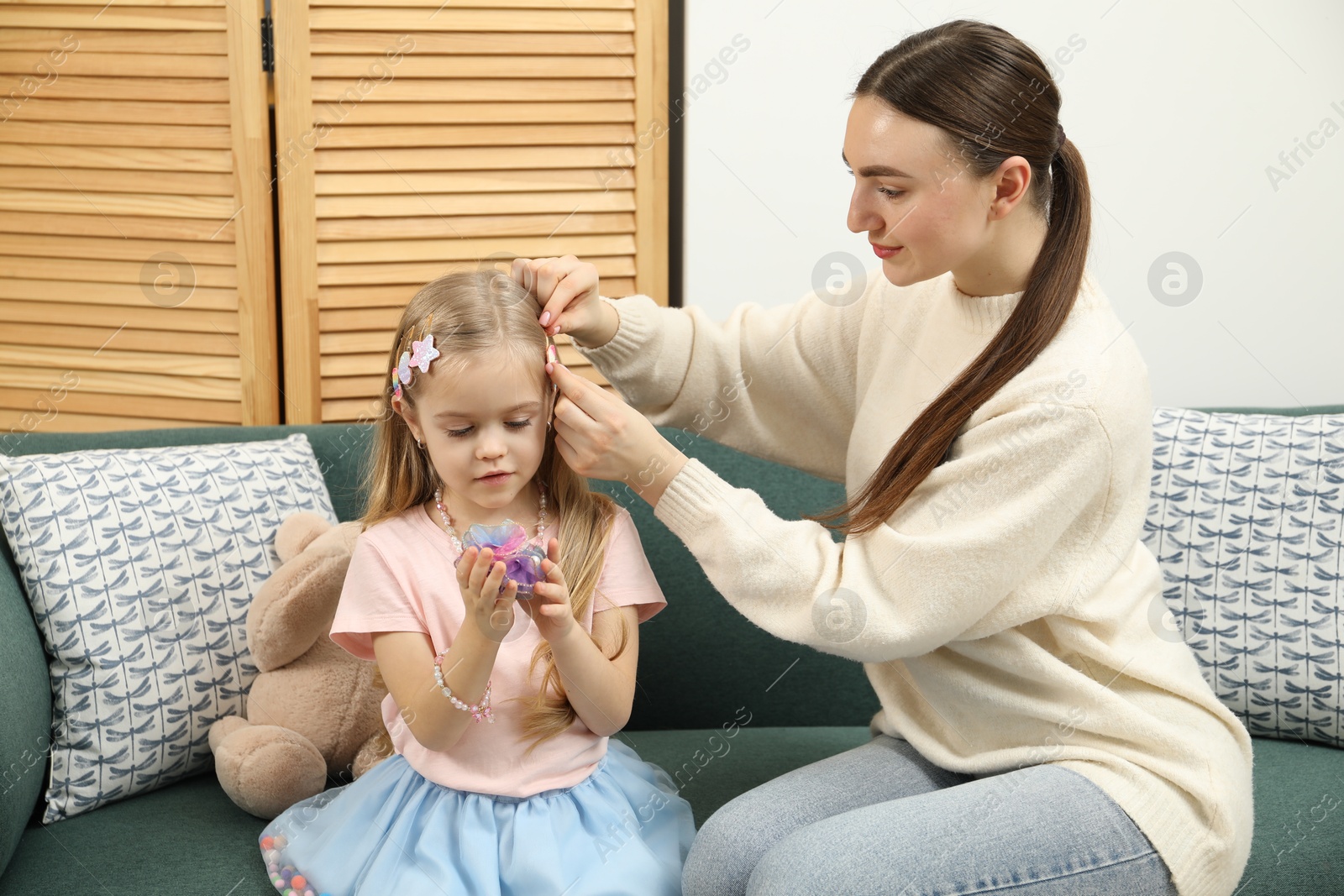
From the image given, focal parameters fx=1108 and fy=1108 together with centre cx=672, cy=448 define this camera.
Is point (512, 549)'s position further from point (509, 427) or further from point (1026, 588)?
point (1026, 588)

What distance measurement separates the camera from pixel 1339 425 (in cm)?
168

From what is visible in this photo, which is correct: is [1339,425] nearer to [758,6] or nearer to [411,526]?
[758,6]

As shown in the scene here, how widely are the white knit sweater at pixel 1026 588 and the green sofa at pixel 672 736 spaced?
0.95ft

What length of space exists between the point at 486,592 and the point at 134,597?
2.23 ft

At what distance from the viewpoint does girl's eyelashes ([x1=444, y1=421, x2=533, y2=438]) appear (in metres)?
1.18

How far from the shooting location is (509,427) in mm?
1189

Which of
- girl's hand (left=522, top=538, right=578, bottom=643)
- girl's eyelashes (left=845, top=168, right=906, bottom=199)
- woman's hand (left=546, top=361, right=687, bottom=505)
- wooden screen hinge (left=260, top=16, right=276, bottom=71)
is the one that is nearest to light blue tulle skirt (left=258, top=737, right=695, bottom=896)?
girl's hand (left=522, top=538, right=578, bottom=643)

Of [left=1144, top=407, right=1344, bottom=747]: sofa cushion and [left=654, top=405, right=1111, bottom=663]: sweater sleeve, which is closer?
[left=654, top=405, right=1111, bottom=663]: sweater sleeve

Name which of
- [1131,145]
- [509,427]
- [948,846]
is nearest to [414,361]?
[509,427]

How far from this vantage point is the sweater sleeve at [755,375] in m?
1.46

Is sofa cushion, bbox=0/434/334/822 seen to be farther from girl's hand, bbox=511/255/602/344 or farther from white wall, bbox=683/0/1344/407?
white wall, bbox=683/0/1344/407

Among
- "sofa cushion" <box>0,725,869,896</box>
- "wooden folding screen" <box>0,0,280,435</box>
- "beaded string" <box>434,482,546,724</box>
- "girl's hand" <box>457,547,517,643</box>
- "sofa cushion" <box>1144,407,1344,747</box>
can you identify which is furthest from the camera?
"wooden folding screen" <box>0,0,280,435</box>

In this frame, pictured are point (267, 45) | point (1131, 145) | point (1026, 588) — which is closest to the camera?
point (1026, 588)

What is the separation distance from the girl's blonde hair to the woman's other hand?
0.06ft
